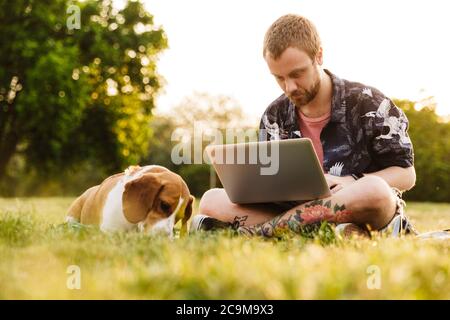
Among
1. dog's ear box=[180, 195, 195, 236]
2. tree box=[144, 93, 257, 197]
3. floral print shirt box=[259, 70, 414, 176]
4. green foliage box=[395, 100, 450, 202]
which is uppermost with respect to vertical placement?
tree box=[144, 93, 257, 197]

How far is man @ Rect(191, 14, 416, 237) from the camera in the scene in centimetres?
391

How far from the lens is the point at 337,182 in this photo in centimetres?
415

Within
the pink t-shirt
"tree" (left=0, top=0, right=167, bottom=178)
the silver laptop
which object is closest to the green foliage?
Result: "tree" (left=0, top=0, right=167, bottom=178)

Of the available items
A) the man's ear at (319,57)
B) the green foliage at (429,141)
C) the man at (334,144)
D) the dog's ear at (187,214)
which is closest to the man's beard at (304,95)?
the man at (334,144)

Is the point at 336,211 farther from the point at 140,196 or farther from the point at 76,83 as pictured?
the point at 76,83

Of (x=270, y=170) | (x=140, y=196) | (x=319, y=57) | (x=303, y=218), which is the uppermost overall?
(x=319, y=57)

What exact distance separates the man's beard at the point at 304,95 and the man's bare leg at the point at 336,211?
820mm

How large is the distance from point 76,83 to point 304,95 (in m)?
18.0

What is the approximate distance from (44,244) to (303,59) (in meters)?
2.24

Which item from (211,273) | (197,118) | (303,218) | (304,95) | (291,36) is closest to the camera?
(211,273)

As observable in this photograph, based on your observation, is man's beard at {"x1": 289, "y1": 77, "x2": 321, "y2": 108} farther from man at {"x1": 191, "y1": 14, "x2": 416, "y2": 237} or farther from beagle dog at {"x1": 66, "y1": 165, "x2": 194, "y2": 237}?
beagle dog at {"x1": 66, "y1": 165, "x2": 194, "y2": 237}

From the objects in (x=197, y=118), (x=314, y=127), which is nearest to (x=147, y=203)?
(x=314, y=127)

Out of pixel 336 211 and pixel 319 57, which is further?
pixel 319 57
